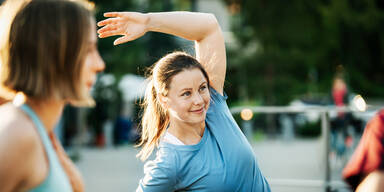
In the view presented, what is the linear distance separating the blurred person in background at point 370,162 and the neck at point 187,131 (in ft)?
2.70

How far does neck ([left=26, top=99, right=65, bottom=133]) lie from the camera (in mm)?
1304

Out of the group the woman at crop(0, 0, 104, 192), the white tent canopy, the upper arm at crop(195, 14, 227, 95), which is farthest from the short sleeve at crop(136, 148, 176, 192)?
the white tent canopy

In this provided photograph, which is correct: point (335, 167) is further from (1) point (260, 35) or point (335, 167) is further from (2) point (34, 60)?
(1) point (260, 35)

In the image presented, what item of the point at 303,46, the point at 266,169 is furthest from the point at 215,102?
the point at 303,46

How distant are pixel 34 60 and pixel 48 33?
0.08 m

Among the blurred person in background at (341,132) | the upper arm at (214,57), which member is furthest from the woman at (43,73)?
the blurred person in background at (341,132)

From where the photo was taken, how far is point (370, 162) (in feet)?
4.33

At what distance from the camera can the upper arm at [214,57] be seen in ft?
7.33

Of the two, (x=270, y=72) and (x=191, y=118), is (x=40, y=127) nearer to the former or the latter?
(x=191, y=118)

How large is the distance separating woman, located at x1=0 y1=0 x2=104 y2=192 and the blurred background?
8088 mm

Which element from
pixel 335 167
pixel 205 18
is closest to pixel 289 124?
pixel 335 167

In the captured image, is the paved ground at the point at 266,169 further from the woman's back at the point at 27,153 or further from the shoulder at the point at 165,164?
the woman's back at the point at 27,153

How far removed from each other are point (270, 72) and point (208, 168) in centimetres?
1951

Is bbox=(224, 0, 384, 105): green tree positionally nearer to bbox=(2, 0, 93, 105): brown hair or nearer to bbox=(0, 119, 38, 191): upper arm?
bbox=(2, 0, 93, 105): brown hair
